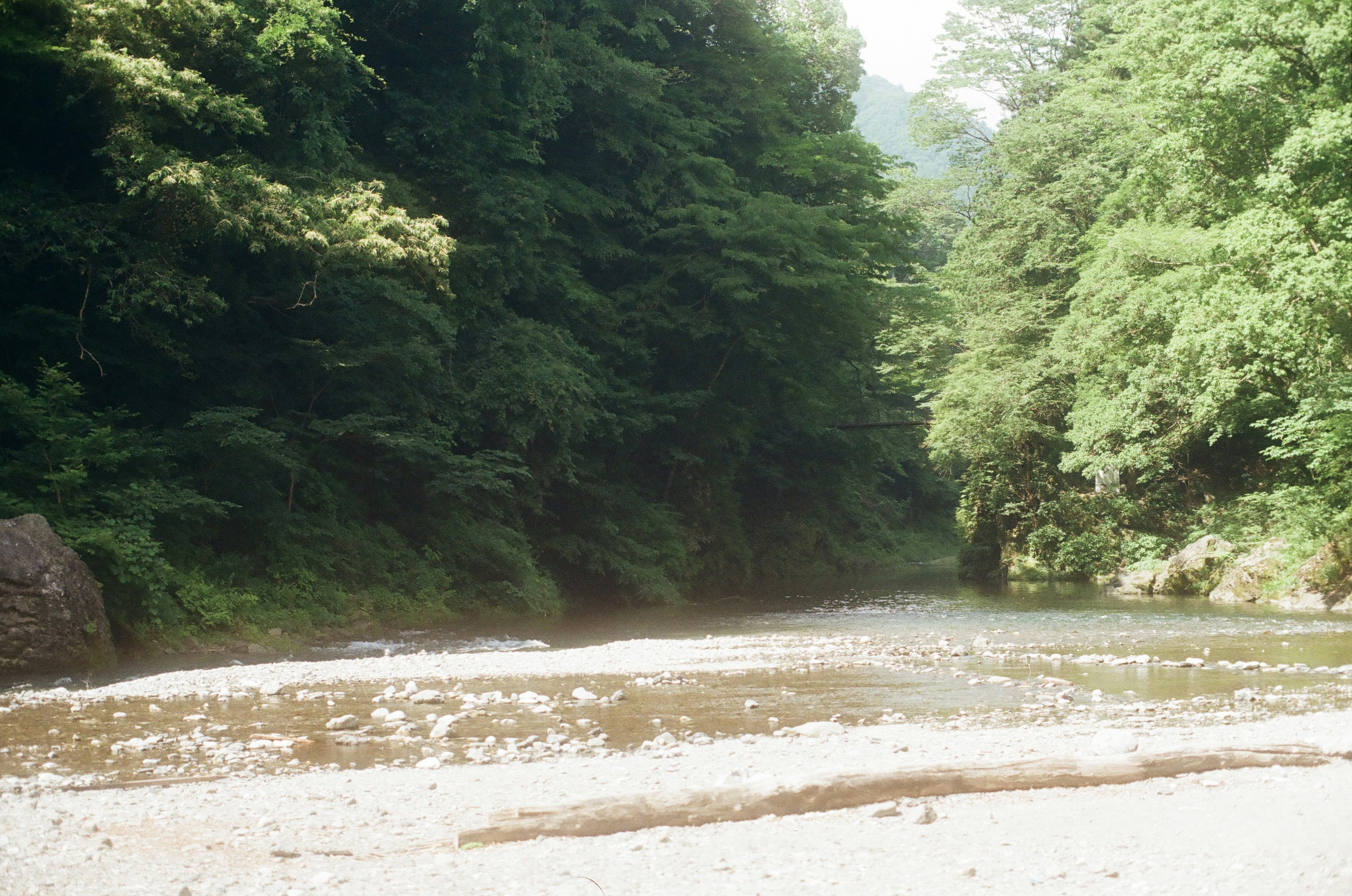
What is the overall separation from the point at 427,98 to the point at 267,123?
4723mm

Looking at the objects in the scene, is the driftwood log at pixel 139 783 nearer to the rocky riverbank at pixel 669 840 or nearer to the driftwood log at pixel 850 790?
the rocky riverbank at pixel 669 840

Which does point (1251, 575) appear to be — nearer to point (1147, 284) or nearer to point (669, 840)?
A: point (1147, 284)

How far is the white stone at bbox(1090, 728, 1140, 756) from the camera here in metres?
5.75

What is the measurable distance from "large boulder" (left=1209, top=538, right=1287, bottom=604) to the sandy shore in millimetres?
14593

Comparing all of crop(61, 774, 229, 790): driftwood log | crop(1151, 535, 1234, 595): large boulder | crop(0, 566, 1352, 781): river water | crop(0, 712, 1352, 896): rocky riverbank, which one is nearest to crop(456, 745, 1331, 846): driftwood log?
crop(0, 712, 1352, 896): rocky riverbank

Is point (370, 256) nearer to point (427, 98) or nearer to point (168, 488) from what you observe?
point (168, 488)

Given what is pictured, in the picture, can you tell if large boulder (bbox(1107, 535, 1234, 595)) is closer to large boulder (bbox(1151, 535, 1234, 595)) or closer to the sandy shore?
large boulder (bbox(1151, 535, 1234, 595))

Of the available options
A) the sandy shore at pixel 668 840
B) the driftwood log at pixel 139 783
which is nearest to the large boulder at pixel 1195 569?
the sandy shore at pixel 668 840

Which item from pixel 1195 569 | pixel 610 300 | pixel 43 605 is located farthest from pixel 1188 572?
pixel 43 605

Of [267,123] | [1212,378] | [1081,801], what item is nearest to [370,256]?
[267,123]

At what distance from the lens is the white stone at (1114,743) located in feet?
18.9

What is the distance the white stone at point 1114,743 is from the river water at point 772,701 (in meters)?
1.15

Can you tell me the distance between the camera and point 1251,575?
1930 centimetres

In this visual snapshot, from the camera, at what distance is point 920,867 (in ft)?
13.5
